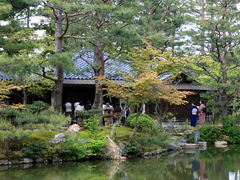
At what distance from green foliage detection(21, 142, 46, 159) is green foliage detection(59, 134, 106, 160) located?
69cm

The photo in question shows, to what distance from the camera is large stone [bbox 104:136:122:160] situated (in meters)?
12.4

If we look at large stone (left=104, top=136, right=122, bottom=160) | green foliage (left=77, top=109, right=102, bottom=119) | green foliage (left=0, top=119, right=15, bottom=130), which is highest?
green foliage (left=77, top=109, right=102, bottom=119)

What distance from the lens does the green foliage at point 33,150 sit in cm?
1125

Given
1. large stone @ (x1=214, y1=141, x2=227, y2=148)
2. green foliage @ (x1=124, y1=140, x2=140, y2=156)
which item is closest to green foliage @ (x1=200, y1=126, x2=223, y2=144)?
large stone @ (x1=214, y1=141, x2=227, y2=148)

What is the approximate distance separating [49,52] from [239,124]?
11482mm

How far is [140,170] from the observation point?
1050 cm

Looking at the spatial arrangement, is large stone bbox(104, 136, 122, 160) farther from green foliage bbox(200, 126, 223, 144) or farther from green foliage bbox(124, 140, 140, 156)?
green foliage bbox(200, 126, 223, 144)

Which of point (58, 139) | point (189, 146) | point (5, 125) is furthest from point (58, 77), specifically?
point (189, 146)

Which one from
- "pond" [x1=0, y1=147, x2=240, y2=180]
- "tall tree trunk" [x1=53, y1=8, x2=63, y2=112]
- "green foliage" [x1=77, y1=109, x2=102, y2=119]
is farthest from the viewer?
"green foliage" [x1=77, y1=109, x2=102, y2=119]

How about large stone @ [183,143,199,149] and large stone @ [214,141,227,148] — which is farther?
large stone @ [214,141,227,148]

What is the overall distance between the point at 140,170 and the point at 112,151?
2.20 meters

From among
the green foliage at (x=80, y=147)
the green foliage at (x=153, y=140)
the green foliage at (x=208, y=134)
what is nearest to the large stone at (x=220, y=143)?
the green foliage at (x=208, y=134)

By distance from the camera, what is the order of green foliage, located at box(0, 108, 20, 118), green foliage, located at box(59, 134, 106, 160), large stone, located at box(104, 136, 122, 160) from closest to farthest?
green foliage, located at box(0, 108, 20, 118) < green foliage, located at box(59, 134, 106, 160) < large stone, located at box(104, 136, 122, 160)

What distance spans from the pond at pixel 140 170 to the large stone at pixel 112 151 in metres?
0.52
